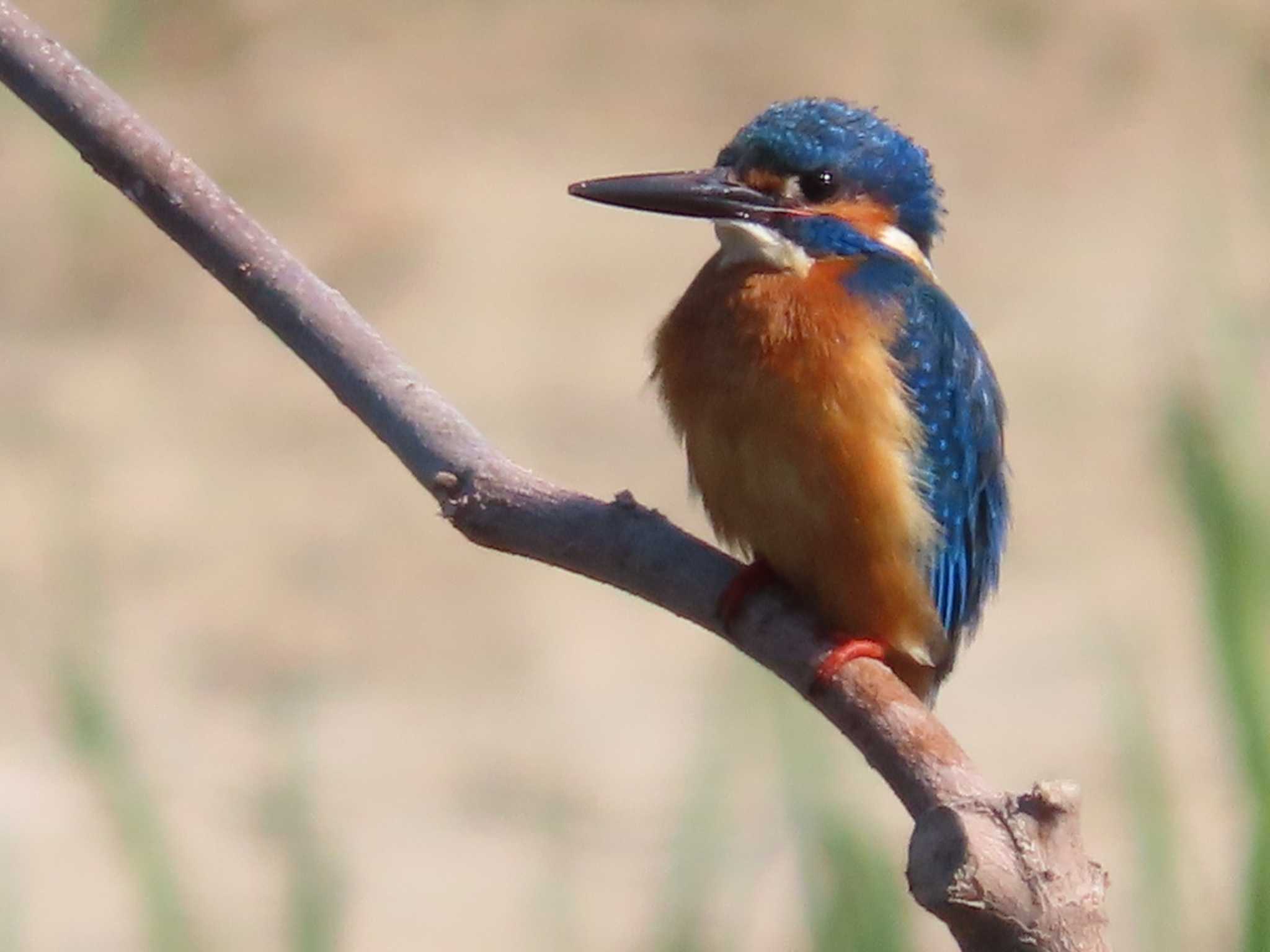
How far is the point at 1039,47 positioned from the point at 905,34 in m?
0.35

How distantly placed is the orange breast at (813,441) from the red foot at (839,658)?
3.4 inches

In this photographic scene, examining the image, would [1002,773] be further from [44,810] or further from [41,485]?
[41,485]

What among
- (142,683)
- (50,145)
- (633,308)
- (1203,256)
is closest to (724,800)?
(1203,256)

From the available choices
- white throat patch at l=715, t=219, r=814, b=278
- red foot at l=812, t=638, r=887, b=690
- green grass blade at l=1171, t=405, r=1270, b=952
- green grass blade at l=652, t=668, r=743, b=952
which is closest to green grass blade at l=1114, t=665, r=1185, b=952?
green grass blade at l=1171, t=405, r=1270, b=952

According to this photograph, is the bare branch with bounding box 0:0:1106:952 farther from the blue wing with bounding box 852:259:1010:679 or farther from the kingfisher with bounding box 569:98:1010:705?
the blue wing with bounding box 852:259:1010:679

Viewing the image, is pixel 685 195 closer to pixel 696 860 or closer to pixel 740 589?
pixel 740 589

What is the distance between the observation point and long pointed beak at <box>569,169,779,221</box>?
150 cm

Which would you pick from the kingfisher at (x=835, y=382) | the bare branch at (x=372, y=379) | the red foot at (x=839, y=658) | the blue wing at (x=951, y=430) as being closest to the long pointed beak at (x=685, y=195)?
the kingfisher at (x=835, y=382)

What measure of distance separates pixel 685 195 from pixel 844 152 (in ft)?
0.56

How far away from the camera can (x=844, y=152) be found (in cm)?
166

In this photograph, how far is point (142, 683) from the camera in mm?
3596

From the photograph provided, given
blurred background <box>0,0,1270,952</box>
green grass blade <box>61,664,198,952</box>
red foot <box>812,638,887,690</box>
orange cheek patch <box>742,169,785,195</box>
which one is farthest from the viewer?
blurred background <box>0,0,1270,952</box>

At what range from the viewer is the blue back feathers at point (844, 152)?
1.62m

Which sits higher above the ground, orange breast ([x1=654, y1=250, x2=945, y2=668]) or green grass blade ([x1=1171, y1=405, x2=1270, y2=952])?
orange breast ([x1=654, y1=250, x2=945, y2=668])
